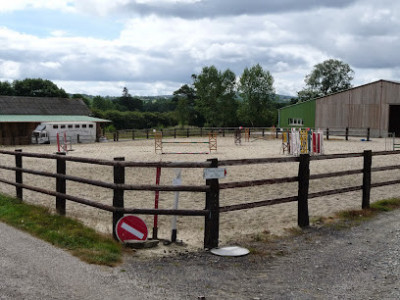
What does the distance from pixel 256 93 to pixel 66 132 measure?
1750 inches

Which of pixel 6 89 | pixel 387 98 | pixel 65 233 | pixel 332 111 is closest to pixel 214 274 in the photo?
pixel 65 233

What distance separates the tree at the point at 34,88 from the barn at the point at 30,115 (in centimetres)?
2501

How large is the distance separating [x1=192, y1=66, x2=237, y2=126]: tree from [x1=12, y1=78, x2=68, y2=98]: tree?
26.7m

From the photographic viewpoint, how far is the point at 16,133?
38281 mm

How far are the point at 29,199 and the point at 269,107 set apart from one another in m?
71.5

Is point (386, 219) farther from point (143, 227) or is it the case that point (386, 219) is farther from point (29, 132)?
point (29, 132)

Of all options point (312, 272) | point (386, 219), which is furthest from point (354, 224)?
point (312, 272)

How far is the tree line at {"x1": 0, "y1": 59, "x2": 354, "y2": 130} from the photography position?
74875 millimetres

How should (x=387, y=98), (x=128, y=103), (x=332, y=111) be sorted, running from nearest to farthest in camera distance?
1. (x=387, y=98)
2. (x=332, y=111)
3. (x=128, y=103)

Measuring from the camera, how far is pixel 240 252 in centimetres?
596

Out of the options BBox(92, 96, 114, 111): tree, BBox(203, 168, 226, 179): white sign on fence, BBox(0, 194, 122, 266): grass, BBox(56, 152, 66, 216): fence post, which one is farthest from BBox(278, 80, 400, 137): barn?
BBox(92, 96, 114, 111): tree

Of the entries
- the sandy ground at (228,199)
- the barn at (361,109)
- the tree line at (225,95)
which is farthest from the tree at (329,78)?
the sandy ground at (228,199)

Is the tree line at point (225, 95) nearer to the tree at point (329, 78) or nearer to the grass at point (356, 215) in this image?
the tree at point (329, 78)

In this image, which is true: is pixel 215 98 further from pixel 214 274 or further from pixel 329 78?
pixel 214 274
